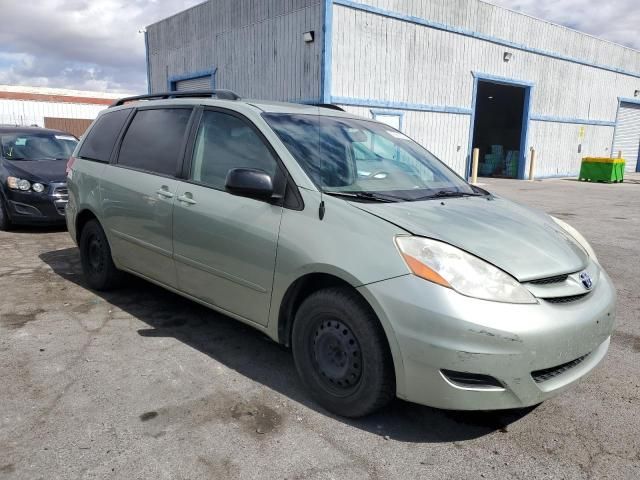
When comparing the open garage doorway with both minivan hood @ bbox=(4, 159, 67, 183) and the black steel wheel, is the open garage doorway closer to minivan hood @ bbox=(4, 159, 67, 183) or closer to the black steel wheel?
minivan hood @ bbox=(4, 159, 67, 183)

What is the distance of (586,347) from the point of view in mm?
2527

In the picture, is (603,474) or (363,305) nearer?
(603,474)

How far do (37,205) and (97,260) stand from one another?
11.1ft

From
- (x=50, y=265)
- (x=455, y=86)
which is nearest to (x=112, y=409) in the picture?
(x=50, y=265)

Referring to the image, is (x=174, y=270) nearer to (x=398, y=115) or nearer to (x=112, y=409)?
(x=112, y=409)

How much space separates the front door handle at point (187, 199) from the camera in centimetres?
349

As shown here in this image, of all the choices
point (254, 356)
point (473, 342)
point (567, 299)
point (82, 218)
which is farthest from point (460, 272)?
point (82, 218)

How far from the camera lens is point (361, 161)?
11.1ft

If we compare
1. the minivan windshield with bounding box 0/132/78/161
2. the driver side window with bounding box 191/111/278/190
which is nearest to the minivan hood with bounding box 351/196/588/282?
the driver side window with bounding box 191/111/278/190

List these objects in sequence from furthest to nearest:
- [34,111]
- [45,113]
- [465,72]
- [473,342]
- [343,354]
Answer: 1. [45,113]
2. [34,111]
3. [465,72]
4. [343,354]
5. [473,342]

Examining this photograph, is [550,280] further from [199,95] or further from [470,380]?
[199,95]

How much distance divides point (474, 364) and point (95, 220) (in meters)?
3.77

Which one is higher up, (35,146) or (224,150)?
(224,150)

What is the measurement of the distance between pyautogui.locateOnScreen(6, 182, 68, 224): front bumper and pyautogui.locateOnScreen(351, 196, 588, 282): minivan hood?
20.5 feet
